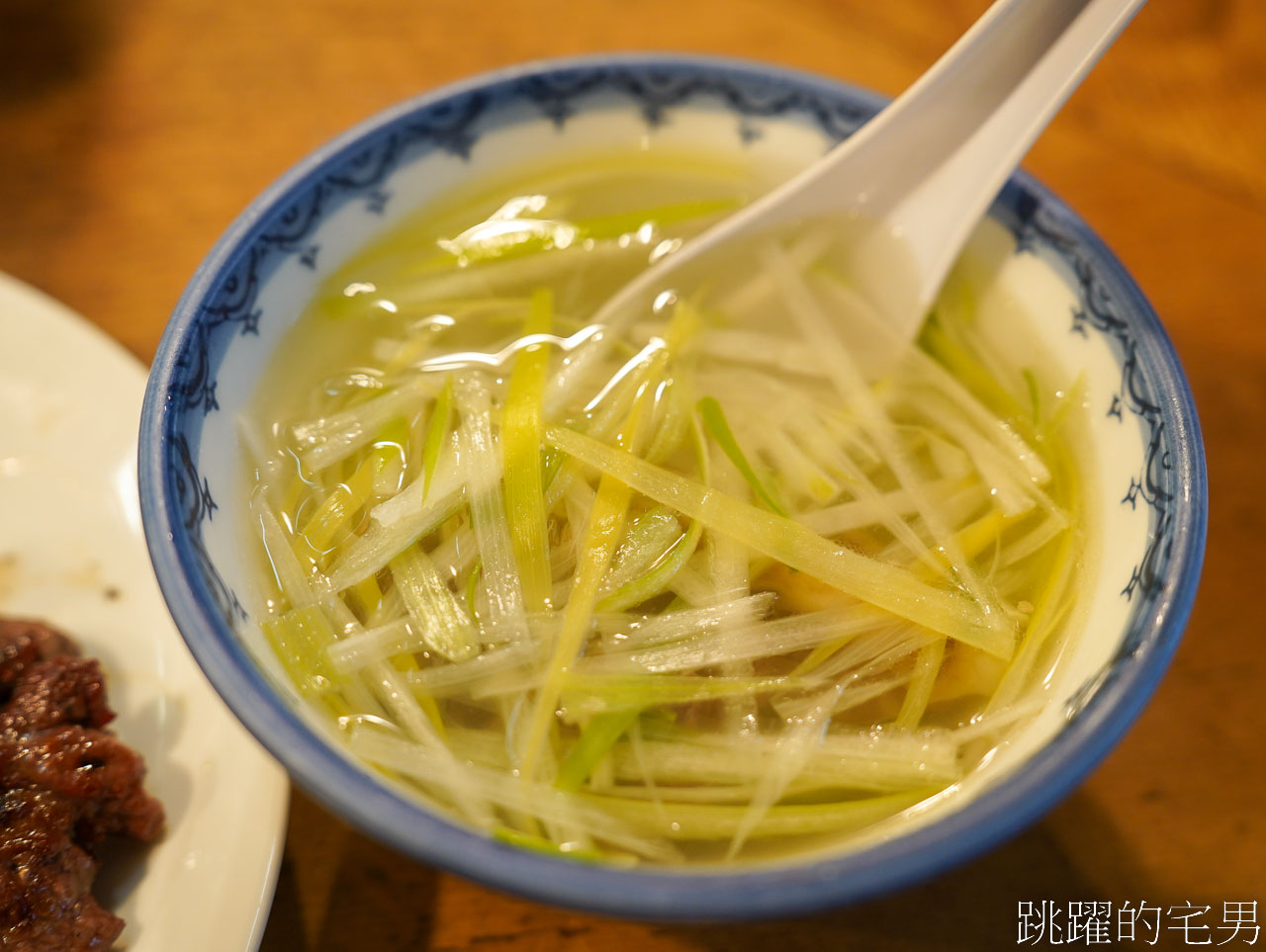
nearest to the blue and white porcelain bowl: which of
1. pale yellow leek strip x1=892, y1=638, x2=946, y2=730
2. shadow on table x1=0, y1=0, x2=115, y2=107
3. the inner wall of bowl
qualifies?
the inner wall of bowl

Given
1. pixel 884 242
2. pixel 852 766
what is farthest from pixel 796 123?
pixel 852 766

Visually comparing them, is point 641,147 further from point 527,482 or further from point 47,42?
point 47,42

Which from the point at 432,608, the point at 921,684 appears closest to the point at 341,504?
the point at 432,608

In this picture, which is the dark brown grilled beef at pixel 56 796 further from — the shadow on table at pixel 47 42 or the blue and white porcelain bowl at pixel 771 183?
the shadow on table at pixel 47 42

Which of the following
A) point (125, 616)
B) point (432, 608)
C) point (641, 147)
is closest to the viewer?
point (432, 608)

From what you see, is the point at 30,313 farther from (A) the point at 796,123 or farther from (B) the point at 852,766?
(B) the point at 852,766

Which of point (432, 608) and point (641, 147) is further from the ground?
point (641, 147)
